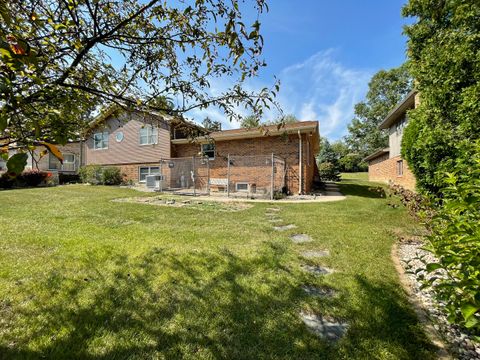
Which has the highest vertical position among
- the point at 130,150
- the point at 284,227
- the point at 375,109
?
the point at 375,109

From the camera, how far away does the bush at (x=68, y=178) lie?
778 inches

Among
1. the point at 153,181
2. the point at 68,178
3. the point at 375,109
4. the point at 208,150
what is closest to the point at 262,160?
the point at 208,150

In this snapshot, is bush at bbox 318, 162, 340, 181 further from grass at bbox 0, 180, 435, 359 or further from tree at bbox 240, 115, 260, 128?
tree at bbox 240, 115, 260, 128

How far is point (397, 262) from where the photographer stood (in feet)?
12.1

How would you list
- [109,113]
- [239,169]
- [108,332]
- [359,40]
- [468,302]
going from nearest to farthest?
[468,302]
[108,332]
[109,113]
[359,40]
[239,169]

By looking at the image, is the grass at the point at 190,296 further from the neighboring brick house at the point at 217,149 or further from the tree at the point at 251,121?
the neighboring brick house at the point at 217,149

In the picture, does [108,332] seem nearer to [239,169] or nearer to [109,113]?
Result: [109,113]

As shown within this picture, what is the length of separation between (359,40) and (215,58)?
899 cm

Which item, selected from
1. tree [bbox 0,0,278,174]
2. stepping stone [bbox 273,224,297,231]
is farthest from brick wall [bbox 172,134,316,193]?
tree [bbox 0,0,278,174]

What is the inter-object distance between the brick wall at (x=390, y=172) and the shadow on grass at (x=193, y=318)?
9.06 meters

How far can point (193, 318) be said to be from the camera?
2.28m

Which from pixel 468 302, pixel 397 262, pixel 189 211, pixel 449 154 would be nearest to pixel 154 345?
pixel 468 302

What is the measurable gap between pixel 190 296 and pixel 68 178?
22.7m

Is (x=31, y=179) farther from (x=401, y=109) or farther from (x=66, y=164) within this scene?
(x=401, y=109)
